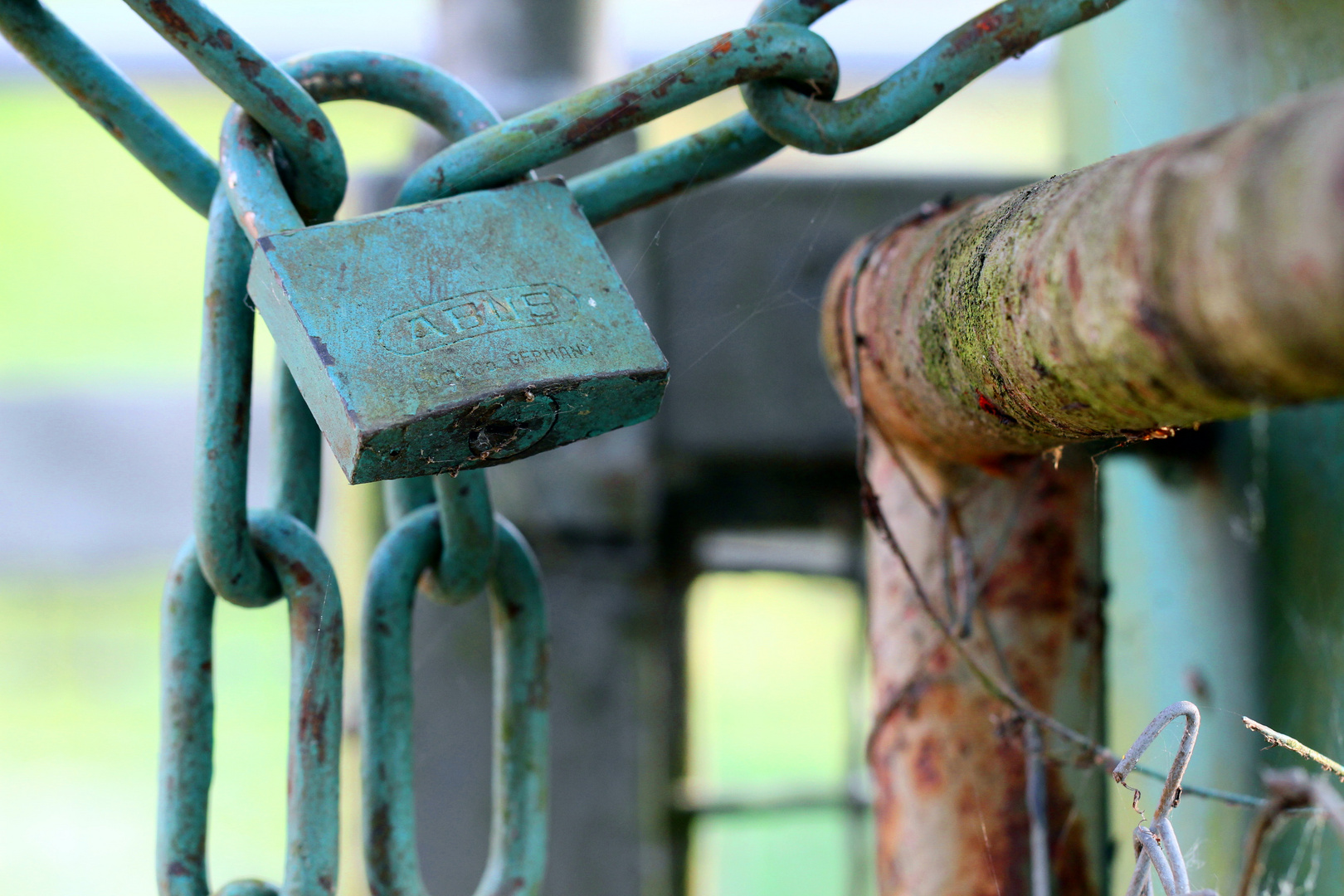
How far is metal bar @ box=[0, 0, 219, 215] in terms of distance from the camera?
0.38m

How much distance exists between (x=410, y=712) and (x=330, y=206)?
20 cm

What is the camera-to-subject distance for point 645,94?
14.4 inches

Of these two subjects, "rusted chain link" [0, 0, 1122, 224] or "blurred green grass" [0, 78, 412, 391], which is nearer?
"rusted chain link" [0, 0, 1122, 224]

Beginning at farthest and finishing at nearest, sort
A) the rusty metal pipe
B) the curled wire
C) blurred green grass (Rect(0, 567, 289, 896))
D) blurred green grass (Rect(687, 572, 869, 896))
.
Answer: blurred green grass (Rect(0, 567, 289, 896)) → blurred green grass (Rect(687, 572, 869, 896)) → the curled wire → the rusty metal pipe

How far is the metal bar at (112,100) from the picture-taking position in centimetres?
38

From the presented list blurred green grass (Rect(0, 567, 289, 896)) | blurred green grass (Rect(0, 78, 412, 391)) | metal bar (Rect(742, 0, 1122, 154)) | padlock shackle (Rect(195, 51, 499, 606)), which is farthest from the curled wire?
blurred green grass (Rect(0, 78, 412, 391))

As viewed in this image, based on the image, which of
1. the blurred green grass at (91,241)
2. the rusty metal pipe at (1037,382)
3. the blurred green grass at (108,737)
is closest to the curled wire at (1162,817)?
the rusty metal pipe at (1037,382)

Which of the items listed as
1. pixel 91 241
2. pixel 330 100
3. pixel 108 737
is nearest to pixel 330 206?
Answer: pixel 330 100

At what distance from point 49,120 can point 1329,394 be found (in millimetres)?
7099

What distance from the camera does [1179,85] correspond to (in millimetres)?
662

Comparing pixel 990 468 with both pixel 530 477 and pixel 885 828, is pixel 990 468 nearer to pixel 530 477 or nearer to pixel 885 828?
pixel 885 828

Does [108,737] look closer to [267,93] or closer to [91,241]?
[91,241]

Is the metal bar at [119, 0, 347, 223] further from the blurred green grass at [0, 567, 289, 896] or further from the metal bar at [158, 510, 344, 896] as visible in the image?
the blurred green grass at [0, 567, 289, 896]

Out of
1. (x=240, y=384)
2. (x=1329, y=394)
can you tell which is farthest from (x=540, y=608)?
(x=1329, y=394)
